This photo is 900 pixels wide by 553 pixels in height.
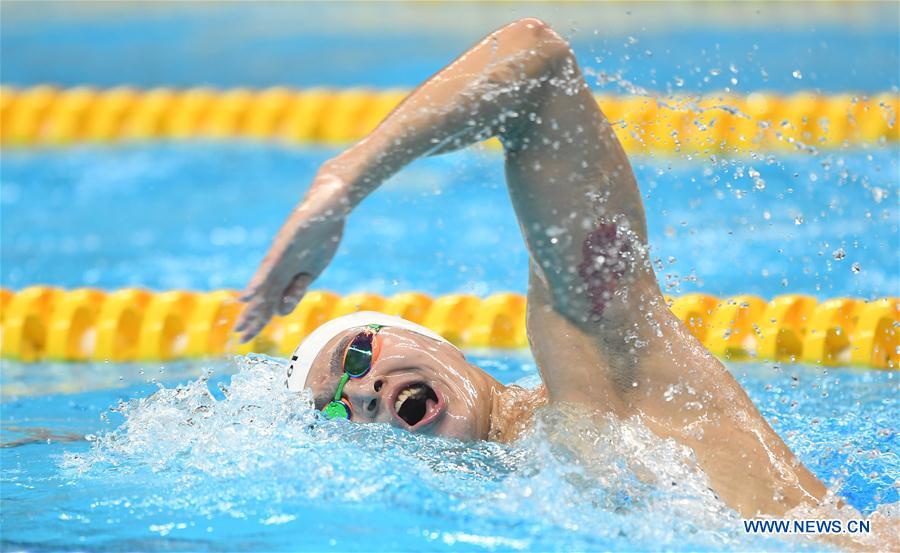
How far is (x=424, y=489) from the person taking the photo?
1.90 m

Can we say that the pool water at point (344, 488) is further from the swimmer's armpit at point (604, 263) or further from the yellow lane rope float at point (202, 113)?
the yellow lane rope float at point (202, 113)

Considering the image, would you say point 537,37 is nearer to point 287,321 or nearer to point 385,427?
point 385,427

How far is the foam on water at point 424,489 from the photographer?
1.81 m

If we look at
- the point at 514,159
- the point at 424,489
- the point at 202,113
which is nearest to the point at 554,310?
the point at 514,159

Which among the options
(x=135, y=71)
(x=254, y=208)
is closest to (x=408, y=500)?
(x=254, y=208)

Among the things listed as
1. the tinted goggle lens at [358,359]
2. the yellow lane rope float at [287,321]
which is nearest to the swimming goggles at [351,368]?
the tinted goggle lens at [358,359]

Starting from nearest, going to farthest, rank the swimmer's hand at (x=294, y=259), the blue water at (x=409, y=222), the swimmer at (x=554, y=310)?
the swimmer's hand at (x=294, y=259)
the swimmer at (x=554, y=310)
the blue water at (x=409, y=222)

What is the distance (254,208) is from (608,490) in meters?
3.55

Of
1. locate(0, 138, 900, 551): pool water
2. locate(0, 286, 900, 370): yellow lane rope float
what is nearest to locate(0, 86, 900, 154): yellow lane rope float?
locate(0, 138, 900, 551): pool water

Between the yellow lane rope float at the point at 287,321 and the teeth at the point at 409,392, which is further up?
the yellow lane rope float at the point at 287,321

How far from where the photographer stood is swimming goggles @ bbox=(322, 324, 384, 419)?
6.57 feet

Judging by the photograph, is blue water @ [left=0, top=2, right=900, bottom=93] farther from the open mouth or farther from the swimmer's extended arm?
the swimmer's extended arm

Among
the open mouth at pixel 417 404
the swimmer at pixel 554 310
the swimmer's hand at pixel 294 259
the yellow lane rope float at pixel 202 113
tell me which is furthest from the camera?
the yellow lane rope float at pixel 202 113

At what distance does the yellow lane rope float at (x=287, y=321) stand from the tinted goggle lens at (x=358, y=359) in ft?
4.29
